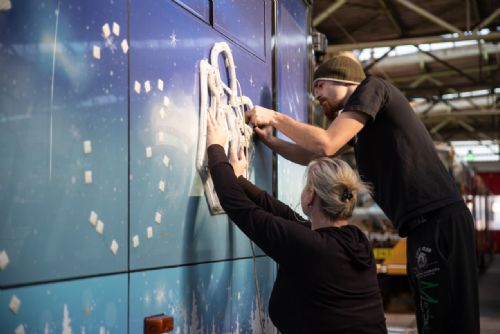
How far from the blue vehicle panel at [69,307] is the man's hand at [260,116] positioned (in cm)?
101

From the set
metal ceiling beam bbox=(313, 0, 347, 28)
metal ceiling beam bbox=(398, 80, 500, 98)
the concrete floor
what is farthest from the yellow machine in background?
metal ceiling beam bbox=(398, 80, 500, 98)

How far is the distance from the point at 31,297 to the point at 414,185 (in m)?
1.50

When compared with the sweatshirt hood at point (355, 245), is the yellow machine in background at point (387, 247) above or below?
below

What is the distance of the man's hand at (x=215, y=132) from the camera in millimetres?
1890

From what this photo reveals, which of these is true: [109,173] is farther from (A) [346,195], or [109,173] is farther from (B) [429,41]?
(B) [429,41]

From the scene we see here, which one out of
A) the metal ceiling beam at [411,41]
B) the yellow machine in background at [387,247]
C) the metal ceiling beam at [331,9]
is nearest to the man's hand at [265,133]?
the metal ceiling beam at [331,9]

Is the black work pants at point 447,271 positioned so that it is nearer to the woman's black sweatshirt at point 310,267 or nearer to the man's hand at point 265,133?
the woman's black sweatshirt at point 310,267

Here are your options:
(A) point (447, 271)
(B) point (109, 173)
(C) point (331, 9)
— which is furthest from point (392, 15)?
(B) point (109, 173)

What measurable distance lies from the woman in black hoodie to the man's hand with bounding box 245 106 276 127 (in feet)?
1.06

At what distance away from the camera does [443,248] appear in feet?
7.06

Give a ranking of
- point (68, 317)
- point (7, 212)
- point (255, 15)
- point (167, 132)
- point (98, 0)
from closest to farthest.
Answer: point (7, 212), point (68, 317), point (98, 0), point (167, 132), point (255, 15)

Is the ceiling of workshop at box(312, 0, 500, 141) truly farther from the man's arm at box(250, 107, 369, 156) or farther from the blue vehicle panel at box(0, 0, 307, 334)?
the blue vehicle panel at box(0, 0, 307, 334)

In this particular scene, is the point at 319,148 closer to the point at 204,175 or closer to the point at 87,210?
the point at 204,175

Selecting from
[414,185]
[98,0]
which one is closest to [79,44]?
[98,0]
